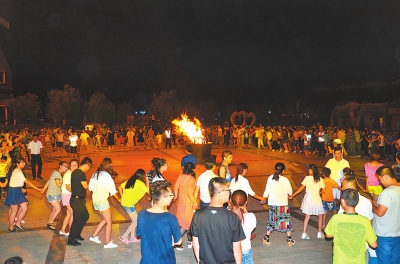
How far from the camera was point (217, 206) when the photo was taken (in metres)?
3.91

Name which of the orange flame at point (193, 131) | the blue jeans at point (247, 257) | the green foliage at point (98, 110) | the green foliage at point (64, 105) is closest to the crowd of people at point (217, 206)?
the blue jeans at point (247, 257)

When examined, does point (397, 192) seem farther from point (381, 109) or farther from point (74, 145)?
point (381, 109)

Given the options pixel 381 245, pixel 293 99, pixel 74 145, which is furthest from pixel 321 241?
pixel 293 99

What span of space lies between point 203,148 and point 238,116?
16.5 m

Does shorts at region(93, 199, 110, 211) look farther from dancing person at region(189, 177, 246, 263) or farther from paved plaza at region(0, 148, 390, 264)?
dancing person at region(189, 177, 246, 263)

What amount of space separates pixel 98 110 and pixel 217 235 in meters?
57.3

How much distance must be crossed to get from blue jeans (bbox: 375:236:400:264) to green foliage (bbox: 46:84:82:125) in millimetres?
52156

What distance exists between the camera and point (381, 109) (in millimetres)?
28328

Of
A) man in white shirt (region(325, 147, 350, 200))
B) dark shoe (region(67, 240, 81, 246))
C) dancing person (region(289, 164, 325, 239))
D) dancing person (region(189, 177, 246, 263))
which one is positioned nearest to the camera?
dancing person (region(189, 177, 246, 263))

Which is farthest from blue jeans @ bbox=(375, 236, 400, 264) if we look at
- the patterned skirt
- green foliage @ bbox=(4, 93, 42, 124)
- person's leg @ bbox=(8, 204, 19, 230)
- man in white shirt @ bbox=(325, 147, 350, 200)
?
green foliage @ bbox=(4, 93, 42, 124)

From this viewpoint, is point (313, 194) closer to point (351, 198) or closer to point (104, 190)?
point (351, 198)

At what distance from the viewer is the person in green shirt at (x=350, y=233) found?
4.06 meters

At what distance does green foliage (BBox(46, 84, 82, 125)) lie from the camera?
5259 centimetres

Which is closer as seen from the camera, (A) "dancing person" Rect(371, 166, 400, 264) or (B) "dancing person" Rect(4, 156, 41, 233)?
(A) "dancing person" Rect(371, 166, 400, 264)
